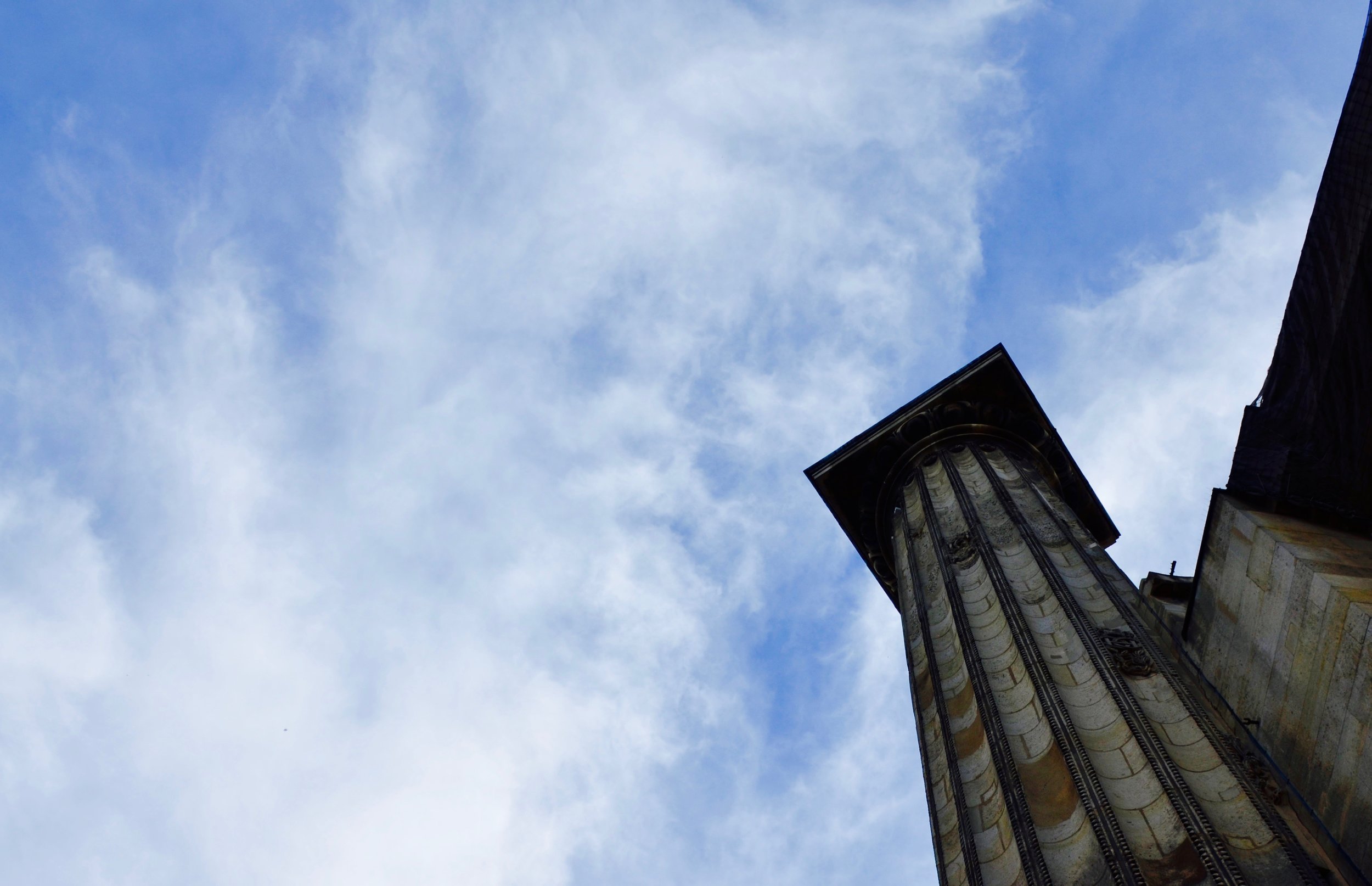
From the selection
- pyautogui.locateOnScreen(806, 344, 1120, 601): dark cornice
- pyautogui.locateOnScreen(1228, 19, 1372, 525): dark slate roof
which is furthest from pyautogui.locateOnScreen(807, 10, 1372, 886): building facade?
pyautogui.locateOnScreen(806, 344, 1120, 601): dark cornice

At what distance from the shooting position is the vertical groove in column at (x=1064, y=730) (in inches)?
555

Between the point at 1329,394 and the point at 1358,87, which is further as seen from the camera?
the point at 1329,394

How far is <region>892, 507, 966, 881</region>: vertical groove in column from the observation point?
18578mm

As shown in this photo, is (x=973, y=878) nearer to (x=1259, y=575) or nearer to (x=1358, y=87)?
(x=1259, y=575)

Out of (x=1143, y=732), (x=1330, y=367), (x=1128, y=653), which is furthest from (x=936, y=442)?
(x=1330, y=367)

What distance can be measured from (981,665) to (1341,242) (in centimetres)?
980

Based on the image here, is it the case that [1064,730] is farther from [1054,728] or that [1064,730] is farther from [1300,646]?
[1300,646]

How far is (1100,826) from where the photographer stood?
14.7 metres

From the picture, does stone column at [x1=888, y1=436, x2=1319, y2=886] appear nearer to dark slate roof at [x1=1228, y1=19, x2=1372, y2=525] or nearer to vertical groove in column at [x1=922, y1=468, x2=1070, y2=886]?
vertical groove in column at [x1=922, y1=468, x2=1070, y2=886]

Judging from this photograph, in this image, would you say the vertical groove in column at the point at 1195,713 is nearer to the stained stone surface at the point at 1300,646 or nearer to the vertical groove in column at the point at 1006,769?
the stained stone surface at the point at 1300,646

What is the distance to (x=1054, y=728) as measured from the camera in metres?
17.4

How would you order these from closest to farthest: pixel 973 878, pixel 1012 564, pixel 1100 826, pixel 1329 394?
1. pixel 1329 394
2. pixel 1100 826
3. pixel 973 878
4. pixel 1012 564

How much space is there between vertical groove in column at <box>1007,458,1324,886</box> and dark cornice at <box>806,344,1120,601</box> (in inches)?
195

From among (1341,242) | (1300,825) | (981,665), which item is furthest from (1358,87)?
(981,665)
